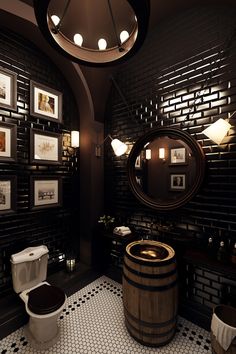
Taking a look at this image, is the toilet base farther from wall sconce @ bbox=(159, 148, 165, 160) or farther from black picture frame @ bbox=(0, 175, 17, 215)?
wall sconce @ bbox=(159, 148, 165, 160)

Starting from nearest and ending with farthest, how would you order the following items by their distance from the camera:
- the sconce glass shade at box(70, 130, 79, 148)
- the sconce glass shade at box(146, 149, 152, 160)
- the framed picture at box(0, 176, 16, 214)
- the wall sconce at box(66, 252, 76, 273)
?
the framed picture at box(0, 176, 16, 214) → the sconce glass shade at box(146, 149, 152, 160) → the wall sconce at box(66, 252, 76, 273) → the sconce glass shade at box(70, 130, 79, 148)

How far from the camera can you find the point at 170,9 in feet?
6.83

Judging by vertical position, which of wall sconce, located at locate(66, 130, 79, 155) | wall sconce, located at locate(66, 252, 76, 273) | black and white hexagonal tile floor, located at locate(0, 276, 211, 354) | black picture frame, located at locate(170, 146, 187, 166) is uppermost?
wall sconce, located at locate(66, 130, 79, 155)

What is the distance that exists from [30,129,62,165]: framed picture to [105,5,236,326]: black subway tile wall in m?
1.02

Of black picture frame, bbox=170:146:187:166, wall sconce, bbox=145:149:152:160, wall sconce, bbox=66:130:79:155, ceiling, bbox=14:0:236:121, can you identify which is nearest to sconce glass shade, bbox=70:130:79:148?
wall sconce, bbox=66:130:79:155

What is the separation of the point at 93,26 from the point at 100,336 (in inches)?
130

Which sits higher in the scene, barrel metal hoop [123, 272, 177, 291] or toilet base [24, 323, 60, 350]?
barrel metal hoop [123, 272, 177, 291]

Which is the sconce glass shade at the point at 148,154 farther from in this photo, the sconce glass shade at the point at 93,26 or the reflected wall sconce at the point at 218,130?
the sconce glass shade at the point at 93,26

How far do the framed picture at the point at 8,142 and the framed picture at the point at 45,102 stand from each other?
0.35 metres

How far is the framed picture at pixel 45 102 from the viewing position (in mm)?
2264

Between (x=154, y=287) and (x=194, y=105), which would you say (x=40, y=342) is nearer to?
(x=154, y=287)

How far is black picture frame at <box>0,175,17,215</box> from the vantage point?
2020 millimetres

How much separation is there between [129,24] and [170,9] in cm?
65

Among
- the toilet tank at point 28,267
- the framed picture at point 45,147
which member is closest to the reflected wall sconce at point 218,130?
the framed picture at point 45,147
